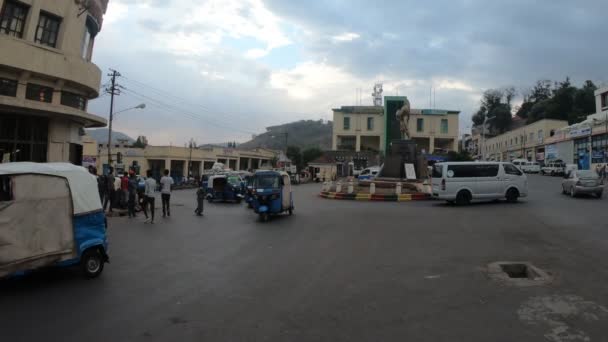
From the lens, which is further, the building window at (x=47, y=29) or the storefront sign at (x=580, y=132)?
the storefront sign at (x=580, y=132)

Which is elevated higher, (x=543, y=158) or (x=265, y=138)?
(x=265, y=138)

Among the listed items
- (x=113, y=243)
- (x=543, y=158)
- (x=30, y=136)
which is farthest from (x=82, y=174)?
(x=543, y=158)

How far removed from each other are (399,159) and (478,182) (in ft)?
36.5

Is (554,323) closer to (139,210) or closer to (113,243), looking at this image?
(113,243)

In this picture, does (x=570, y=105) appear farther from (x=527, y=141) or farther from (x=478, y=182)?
(x=478, y=182)

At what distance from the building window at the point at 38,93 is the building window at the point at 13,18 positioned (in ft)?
7.60

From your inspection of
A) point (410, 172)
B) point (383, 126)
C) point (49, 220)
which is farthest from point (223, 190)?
point (383, 126)

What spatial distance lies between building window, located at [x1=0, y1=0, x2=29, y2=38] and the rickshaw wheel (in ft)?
54.1

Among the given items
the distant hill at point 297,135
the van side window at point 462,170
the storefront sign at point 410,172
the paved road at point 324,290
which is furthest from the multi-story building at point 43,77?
the distant hill at point 297,135

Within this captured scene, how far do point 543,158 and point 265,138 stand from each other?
107813 mm

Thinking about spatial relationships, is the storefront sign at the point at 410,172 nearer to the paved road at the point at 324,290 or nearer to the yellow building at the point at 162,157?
the paved road at the point at 324,290

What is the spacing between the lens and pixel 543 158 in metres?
64.5

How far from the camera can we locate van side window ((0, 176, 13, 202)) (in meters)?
6.46

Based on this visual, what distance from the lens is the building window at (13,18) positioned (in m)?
18.7
